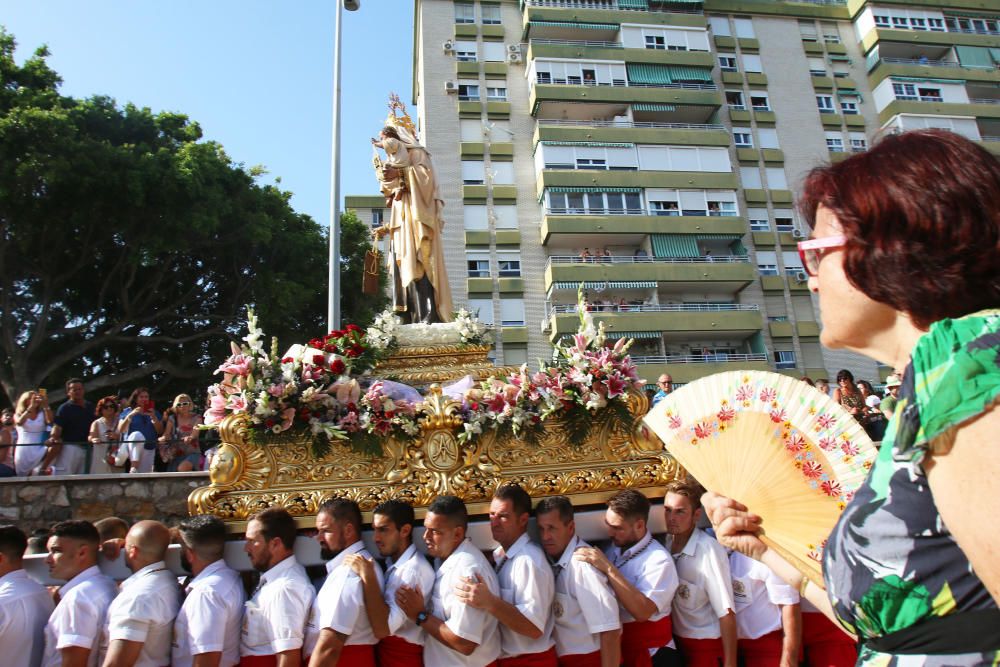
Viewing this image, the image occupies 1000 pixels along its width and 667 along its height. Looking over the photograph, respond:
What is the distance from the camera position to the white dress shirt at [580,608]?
3.74 metres

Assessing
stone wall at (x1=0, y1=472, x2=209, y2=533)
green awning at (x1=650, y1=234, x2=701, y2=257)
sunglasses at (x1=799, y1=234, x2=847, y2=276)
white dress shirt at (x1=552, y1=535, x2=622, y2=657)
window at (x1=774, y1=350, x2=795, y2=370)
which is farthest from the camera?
green awning at (x1=650, y1=234, x2=701, y2=257)

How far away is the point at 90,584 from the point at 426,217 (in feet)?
18.9

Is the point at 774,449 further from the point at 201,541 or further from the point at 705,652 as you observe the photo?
the point at 201,541

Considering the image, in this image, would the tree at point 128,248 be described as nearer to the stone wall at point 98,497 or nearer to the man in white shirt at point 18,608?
the stone wall at point 98,497

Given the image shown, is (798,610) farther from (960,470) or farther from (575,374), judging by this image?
(960,470)

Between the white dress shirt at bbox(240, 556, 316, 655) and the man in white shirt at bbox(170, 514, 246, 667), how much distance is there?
3.1 inches

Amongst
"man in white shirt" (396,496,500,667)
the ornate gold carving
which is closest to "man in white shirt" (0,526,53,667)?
the ornate gold carving

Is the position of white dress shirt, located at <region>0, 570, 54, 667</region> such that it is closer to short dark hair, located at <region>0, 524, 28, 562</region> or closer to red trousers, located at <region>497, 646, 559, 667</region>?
short dark hair, located at <region>0, 524, 28, 562</region>

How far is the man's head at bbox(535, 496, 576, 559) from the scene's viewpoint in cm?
408

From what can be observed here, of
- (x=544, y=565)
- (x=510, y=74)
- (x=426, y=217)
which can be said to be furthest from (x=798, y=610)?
(x=510, y=74)

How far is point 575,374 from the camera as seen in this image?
4.65 metres

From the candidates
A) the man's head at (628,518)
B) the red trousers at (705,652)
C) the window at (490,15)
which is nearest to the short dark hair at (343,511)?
the man's head at (628,518)

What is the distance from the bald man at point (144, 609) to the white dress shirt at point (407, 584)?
1248mm

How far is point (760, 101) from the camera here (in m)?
35.6
